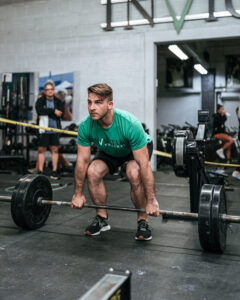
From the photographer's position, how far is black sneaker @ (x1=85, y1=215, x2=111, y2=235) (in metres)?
1.97

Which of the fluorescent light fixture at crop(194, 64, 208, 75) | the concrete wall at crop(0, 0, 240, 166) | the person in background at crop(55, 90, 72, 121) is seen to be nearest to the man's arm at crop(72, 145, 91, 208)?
the concrete wall at crop(0, 0, 240, 166)

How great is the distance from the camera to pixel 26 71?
608cm

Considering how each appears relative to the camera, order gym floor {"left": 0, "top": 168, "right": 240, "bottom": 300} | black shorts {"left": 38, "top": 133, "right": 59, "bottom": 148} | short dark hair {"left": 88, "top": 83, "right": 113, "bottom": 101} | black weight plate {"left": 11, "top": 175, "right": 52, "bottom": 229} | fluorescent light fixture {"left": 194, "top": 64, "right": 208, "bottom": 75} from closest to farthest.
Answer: gym floor {"left": 0, "top": 168, "right": 240, "bottom": 300}, short dark hair {"left": 88, "top": 83, "right": 113, "bottom": 101}, black weight plate {"left": 11, "top": 175, "right": 52, "bottom": 229}, black shorts {"left": 38, "top": 133, "right": 59, "bottom": 148}, fluorescent light fixture {"left": 194, "top": 64, "right": 208, "bottom": 75}

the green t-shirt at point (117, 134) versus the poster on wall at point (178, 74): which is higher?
the poster on wall at point (178, 74)

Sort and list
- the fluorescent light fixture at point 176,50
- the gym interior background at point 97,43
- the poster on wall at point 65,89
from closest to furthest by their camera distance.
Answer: the gym interior background at point 97,43
the poster on wall at point 65,89
the fluorescent light fixture at point 176,50

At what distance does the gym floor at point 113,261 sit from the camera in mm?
1273

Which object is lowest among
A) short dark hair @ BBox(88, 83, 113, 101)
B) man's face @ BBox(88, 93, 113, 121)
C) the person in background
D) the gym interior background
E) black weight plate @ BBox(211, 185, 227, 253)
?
black weight plate @ BBox(211, 185, 227, 253)

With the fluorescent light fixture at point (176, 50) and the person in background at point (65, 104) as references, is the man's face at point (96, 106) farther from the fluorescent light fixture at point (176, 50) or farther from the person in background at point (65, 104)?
the fluorescent light fixture at point (176, 50)

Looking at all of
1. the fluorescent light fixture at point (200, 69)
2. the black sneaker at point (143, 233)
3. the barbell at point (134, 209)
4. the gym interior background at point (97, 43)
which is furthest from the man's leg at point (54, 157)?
the fluorescent light fixture at point (200, 69)

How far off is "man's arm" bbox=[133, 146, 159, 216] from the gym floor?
0.22 m

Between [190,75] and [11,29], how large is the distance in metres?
6.15

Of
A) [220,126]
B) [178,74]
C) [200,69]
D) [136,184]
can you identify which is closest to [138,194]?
[136,184]

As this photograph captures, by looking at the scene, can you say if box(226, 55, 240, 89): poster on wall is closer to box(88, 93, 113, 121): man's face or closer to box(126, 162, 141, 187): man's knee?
box(126, 162, 141, 187): man's knee

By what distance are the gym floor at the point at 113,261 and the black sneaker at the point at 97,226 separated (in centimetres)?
4
